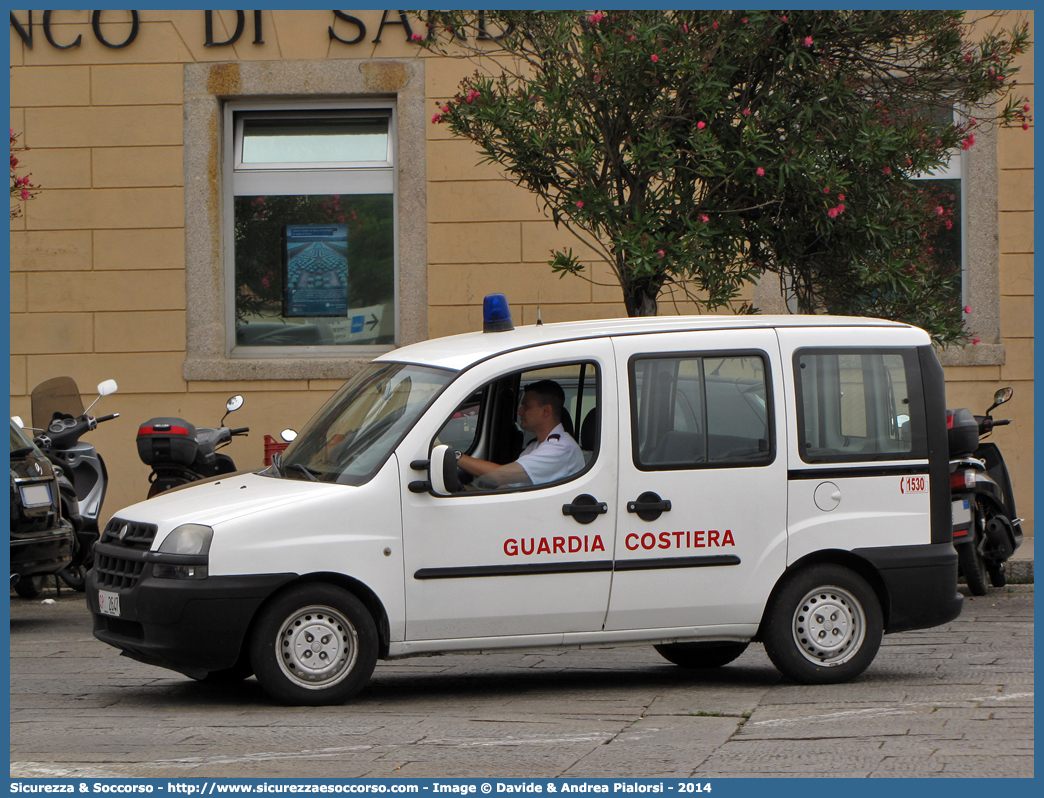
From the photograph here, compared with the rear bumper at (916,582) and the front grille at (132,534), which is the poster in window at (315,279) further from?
the rear bumper at (916,582)

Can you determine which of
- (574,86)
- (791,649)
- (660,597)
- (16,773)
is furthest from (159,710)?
(574,86)

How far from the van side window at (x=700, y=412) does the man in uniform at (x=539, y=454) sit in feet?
1.16

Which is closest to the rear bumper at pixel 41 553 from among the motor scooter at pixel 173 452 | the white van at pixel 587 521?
the motor scooter at pixel 173 452

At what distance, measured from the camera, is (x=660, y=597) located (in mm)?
6469

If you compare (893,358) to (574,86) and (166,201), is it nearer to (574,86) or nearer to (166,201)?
(574,86)

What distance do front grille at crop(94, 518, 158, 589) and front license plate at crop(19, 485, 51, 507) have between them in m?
2.64

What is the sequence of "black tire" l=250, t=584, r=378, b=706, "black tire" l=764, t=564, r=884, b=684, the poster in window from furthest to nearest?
the poster in window < "black tire" l=764, t=564, r=884, b=684 < "black tire" l=250, t=584, r=378, b=706

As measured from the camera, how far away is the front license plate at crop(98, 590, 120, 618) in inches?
245

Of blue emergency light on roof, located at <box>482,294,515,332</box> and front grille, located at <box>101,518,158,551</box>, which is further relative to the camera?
blue emergency light on roof, located at <box>482,294,515,332</box>

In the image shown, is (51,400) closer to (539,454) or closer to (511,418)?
(511,418)

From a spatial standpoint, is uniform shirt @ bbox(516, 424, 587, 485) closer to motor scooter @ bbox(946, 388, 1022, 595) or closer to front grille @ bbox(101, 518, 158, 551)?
front grille @ bbox(101, 518, 158, 551)

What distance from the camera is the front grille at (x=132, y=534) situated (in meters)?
6.17

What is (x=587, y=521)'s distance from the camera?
21.0ft

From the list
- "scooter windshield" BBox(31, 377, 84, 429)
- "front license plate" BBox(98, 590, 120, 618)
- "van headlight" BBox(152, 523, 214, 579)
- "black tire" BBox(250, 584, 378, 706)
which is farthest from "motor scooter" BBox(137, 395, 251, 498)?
"black tire" BBox(250, 584, 378, 706)
